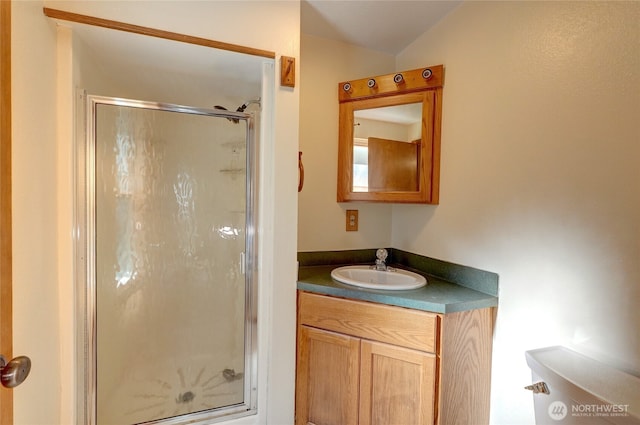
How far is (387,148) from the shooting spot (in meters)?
1.84

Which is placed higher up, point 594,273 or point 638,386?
point 594,273

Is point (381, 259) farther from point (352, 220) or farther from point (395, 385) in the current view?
point (395, 385)

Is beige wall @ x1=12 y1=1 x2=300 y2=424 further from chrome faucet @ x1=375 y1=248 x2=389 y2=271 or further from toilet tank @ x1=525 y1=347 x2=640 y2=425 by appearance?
toilet tank @ x1=525 y1=347 x2=640 y2=425

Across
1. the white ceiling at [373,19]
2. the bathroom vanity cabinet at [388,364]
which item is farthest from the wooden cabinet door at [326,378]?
the white ceiling at [373,19]

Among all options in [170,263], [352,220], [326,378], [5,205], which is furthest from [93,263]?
[352,220]

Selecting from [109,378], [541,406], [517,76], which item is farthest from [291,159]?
[109,378]

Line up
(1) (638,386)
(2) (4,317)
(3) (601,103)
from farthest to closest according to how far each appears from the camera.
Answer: (3) (601,103) → (1) (638,386) → (2) (4,317)

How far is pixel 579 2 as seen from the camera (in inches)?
43.9

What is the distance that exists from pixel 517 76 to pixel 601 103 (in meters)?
0.36

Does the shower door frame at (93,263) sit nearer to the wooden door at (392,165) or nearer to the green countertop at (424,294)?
the green countertop at (424,294)

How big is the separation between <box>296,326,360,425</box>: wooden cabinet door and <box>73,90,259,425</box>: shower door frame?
0.26 metres

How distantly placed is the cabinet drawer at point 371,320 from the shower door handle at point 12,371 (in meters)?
1.04

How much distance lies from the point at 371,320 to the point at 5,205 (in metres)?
1.29

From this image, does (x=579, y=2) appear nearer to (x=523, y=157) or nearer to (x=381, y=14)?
(x=523, y=157)
